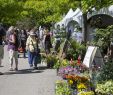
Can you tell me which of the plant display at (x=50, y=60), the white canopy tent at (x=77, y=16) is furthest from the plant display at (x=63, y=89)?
the white canopy tent at (x=77, y=16)

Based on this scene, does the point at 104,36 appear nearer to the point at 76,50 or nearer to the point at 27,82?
the point at 27,82

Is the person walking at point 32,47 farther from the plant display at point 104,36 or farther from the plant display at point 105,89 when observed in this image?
the plant display at point 105,89

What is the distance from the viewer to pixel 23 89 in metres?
12.6

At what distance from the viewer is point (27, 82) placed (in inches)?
559

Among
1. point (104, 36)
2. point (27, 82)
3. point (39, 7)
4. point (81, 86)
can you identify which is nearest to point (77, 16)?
point (39, 7)

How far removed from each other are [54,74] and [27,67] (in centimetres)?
311

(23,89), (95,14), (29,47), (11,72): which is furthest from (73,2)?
(23,89)

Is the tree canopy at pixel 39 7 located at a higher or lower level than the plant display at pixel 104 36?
higher

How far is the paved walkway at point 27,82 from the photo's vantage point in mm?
12227

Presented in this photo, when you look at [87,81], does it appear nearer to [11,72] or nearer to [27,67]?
[11,72]

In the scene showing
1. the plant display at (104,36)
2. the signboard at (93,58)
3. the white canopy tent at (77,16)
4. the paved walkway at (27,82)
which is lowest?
the paved walkway at (27,82)

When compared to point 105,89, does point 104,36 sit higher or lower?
higher

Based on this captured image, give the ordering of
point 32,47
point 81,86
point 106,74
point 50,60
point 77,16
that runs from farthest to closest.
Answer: point 77,16
point 50,60
point 32,47
point 106,74
point 81,86

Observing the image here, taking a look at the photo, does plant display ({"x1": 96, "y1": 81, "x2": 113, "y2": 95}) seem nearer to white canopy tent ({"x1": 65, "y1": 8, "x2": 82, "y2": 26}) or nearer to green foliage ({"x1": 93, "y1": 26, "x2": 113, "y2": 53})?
green foliage ({"x1": 93, "y1": 26, "x2": 113, "y2": 53})
